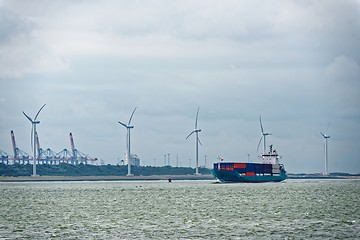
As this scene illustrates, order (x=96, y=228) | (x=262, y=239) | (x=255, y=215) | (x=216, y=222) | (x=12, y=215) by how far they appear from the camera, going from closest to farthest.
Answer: (x=262, y=239) < (x=96, y=228) < (x=216, y=222) < (x=255, y=215) < (x=12, y=215)

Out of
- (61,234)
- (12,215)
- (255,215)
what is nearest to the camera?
(61,234)

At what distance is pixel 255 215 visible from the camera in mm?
121188

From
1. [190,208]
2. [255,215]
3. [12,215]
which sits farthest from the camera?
[190,208]

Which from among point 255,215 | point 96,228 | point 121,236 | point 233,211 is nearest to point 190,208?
point 233,211

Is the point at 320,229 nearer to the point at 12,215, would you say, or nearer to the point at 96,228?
the point at 96,228

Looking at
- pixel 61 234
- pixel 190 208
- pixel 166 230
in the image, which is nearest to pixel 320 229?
pixel 166 230

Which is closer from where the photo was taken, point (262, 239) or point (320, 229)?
point (262, 239)

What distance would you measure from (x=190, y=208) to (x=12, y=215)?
103 ft

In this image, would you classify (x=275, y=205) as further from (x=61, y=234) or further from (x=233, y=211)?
(x=61, y=234)

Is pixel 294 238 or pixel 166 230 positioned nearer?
pixel 294 238

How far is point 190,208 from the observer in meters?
142

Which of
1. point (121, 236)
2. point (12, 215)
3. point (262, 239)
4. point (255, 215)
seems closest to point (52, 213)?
point (12, 215)

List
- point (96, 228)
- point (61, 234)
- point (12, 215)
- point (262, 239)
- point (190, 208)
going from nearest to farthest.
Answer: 1. point (262, 239)
2. point (61, 234)
3. point (96, 228)
4. point (12, 215)
5. point (190, 208)

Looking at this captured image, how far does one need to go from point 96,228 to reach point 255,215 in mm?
30043
